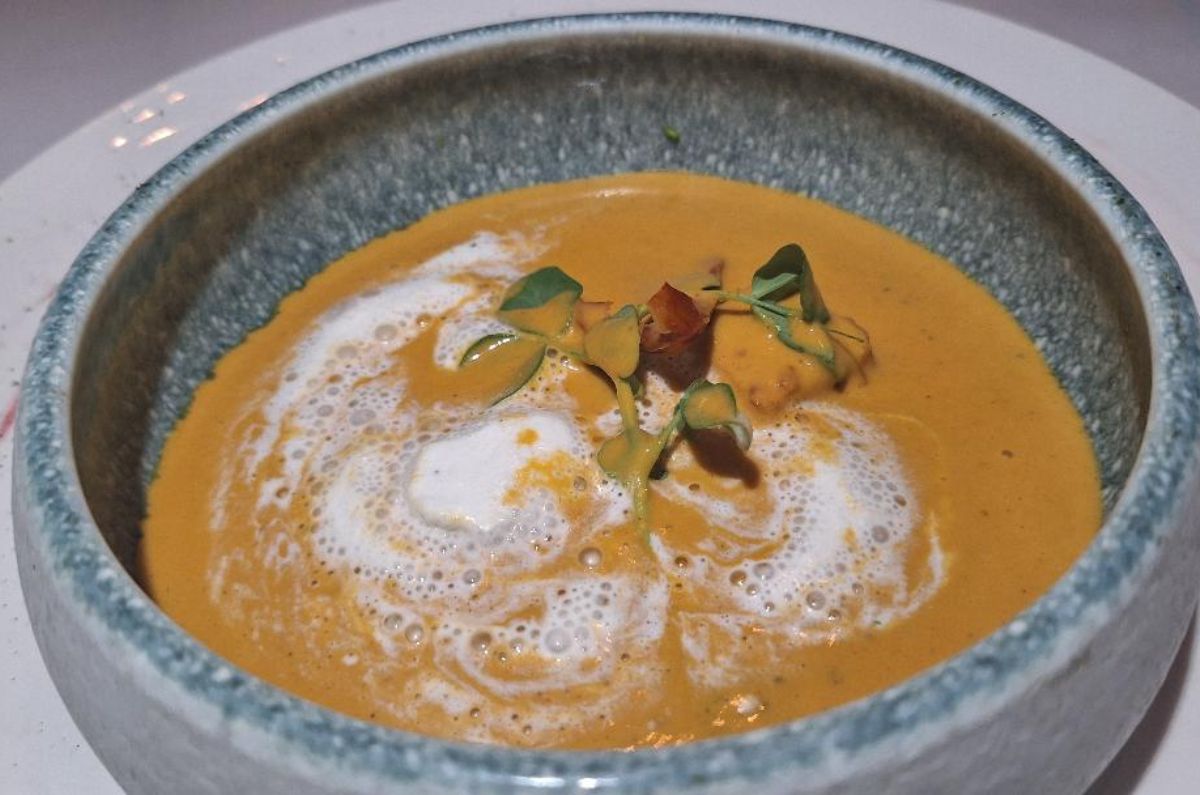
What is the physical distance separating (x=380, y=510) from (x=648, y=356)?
30cm

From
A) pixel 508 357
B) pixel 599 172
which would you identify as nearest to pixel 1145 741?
pixel 508 357

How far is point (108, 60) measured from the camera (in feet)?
7.06

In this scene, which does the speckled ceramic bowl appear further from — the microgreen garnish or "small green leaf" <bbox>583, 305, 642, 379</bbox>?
"small green leaf" <bbox>583, 305, 642, 379</bbox>

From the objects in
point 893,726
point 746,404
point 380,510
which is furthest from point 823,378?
point 893,726

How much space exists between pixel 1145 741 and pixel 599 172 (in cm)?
90

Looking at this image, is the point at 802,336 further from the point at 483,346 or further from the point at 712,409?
the point at 483,346

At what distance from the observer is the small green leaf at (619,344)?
109cm

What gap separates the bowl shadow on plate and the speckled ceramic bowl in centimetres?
9

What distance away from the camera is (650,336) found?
1.09 meters

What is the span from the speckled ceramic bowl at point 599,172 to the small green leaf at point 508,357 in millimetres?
267

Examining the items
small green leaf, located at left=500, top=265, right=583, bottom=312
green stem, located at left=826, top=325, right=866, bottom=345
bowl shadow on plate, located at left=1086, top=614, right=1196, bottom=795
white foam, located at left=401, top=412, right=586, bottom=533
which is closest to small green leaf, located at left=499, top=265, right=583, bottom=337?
small green leaf, located at left=500, top=265, right=583, bottom=312

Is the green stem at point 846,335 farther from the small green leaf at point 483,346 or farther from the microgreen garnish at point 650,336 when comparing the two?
the small green leaf at point 483,346

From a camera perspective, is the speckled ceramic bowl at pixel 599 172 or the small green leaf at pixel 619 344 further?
the small green leaf at pixel 619 344

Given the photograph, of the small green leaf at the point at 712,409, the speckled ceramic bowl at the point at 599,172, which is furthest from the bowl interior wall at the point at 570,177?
the small green leaf at the point at 712,409
